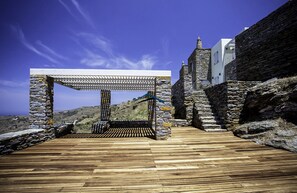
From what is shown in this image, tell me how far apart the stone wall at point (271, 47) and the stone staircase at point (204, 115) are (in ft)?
13.0

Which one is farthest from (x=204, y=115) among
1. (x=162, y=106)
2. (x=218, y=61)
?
(x=218, y=61)

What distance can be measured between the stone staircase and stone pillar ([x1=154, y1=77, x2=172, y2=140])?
315 centimetres

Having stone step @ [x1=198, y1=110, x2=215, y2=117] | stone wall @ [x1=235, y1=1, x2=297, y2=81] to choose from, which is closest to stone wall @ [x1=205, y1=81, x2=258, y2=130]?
stone step @ [x1=198, y1=110, x2=215, y2=117]

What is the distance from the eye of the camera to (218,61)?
18031 millimetres

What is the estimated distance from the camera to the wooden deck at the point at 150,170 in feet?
8.54

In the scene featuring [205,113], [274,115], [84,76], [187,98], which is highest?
[84,76]

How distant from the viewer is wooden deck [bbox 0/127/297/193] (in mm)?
2602

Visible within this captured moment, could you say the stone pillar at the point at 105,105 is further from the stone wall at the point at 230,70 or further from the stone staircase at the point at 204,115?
the stone wall at the point at 230,70

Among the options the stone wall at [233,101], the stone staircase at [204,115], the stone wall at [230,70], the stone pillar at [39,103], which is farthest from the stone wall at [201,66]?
the stone pillar at [39,103]

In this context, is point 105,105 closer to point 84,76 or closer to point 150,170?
point 84,76

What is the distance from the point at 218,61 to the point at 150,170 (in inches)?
712

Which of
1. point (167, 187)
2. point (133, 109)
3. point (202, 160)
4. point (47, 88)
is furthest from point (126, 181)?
point (133, 109)

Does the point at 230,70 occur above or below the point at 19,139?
above

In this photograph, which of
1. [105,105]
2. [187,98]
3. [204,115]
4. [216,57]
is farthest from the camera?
[216,57]
